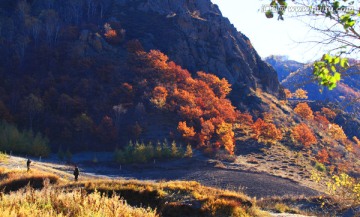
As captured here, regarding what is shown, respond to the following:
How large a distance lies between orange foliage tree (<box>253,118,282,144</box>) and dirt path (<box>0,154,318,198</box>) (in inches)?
842

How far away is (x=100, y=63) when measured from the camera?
82.6m

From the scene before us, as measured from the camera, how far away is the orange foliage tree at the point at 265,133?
75125mm

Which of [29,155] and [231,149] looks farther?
[231,149]

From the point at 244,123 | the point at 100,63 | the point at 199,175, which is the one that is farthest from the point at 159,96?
the point at 199,175

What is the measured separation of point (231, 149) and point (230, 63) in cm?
4100

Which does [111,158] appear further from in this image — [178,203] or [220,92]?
[178,203]

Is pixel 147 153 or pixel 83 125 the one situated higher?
pixel 83 125

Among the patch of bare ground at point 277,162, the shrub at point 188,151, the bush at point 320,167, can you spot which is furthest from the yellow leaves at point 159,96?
the bush at point 320,167

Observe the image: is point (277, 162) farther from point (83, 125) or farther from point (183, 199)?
point (183, 199)

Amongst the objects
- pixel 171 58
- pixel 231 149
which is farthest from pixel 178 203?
pixel 171 58

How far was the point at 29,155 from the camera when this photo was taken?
186ft

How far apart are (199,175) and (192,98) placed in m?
30.9

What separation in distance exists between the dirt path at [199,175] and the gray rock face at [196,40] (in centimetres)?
4166

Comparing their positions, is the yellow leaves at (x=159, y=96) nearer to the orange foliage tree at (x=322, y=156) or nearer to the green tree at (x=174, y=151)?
the green tree at (x=174, y=151)
